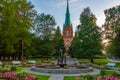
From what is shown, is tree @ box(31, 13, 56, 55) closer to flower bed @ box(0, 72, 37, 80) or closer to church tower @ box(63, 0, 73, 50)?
church tower @ box(63, 0, 73, 50)

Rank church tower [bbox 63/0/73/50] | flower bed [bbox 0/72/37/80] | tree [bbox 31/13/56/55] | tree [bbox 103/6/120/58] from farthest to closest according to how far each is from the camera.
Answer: church tower [bbox 63/0/73/50]
tree [bbox 31/13/56/55]
tree [bbox 103/6/120/58]
flower bed [bbox 0/72/37/80]

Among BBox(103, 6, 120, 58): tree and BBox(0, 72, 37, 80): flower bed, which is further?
BBox(103, 6, 120, 58): tree

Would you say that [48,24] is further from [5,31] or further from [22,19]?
[5,31]

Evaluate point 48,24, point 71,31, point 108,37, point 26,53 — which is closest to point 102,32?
point 108,37

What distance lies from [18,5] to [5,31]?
7.19 m

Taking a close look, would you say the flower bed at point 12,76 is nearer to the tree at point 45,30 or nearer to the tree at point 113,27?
the tree at point 113,27

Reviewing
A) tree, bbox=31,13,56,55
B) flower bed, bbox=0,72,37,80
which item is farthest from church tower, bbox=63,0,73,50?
flower bed, bbox=0,72,37,80

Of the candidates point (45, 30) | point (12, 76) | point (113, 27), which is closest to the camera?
point (12, 76)

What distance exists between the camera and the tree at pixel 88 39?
40375 mm

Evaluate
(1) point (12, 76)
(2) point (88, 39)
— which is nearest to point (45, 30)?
(2) point (88, 39)

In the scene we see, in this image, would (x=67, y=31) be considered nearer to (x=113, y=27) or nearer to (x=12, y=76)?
(x=113, y=27)

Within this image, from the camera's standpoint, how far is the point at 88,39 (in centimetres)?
4097

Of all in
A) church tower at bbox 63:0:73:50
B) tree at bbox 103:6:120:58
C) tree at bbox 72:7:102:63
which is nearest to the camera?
tree at bbox 103:6:120:58

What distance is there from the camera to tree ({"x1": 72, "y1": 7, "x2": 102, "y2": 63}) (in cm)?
4038
